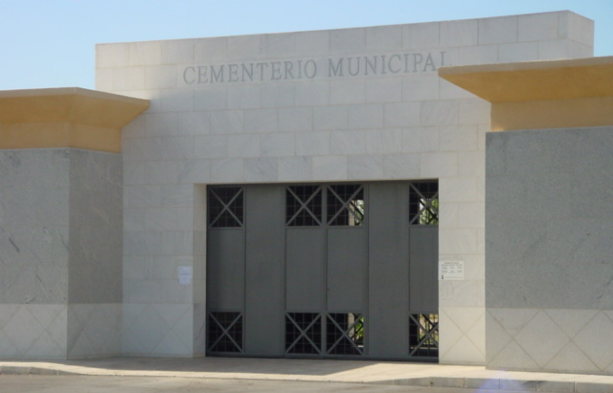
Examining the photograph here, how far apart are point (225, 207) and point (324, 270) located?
2041 mm

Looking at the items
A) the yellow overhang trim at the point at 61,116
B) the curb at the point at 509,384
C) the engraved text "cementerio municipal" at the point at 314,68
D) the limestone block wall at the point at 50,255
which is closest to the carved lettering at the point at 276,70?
the engraved text "cementerio municipal" at the point at 314,68

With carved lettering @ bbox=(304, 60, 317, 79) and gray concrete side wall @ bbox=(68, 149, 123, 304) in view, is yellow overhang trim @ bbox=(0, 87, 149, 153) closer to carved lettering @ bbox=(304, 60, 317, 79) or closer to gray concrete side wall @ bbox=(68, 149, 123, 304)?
gray concrete side wall @ bbox=(68, 149, 123, 304)

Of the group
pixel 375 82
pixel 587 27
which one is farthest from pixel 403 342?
pixel 587 27

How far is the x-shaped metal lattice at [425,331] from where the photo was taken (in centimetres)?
1658

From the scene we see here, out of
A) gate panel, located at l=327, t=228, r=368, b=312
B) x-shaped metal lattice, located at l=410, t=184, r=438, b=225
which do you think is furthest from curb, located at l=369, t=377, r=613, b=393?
x-shaped metal lattice, located at l=410, t=184, r=438, b=225

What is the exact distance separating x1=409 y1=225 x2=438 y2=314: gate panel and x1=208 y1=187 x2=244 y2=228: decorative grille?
301 centimetres

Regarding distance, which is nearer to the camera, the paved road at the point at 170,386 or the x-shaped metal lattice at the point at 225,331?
the paved road at the point at 170,386

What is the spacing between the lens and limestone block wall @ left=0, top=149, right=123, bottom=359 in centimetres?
1686

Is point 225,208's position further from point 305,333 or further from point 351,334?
point 351,334

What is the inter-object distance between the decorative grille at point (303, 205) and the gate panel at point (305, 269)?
0.13 metres

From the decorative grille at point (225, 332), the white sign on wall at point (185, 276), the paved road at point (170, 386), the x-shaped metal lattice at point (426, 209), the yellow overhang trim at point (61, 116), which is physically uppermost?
the yellow overhang trim at point (61, 116)

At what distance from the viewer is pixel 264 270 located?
57.7 feet

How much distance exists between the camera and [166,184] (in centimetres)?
1786

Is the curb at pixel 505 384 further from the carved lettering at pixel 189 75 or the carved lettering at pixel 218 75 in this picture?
the carved lettering at pixel 189 75
